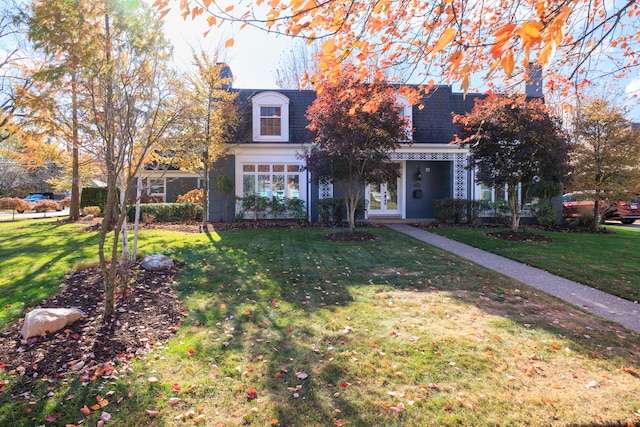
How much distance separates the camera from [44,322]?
352cm

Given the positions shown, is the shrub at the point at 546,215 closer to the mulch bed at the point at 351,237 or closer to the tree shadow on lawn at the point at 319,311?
the mulch bed at the point at 351,237

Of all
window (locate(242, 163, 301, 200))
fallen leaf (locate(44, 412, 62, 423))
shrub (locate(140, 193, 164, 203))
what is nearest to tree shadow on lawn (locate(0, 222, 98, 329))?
fallen leaf (locate(44, 412, 62, 423))

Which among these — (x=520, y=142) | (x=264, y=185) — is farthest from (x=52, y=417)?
(x=264, y=185)

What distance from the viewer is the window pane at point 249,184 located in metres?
14.5

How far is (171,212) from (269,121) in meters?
5.27

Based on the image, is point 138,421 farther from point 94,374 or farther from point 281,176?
point 281,176

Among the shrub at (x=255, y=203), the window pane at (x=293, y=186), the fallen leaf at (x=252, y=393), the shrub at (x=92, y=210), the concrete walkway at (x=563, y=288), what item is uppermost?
the window pane at (x=293, y=186)

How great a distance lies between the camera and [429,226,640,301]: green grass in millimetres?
5938

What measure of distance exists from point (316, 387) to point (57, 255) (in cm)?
702

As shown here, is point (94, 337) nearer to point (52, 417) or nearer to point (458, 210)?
point (52, 417)

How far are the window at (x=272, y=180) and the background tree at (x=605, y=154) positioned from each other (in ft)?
31.7

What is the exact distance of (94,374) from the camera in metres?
2.87

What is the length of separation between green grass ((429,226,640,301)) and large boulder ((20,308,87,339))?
7059 mm

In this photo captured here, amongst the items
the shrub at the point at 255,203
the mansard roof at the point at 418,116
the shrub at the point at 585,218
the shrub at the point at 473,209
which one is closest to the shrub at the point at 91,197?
the shrub at the point at 255,203
